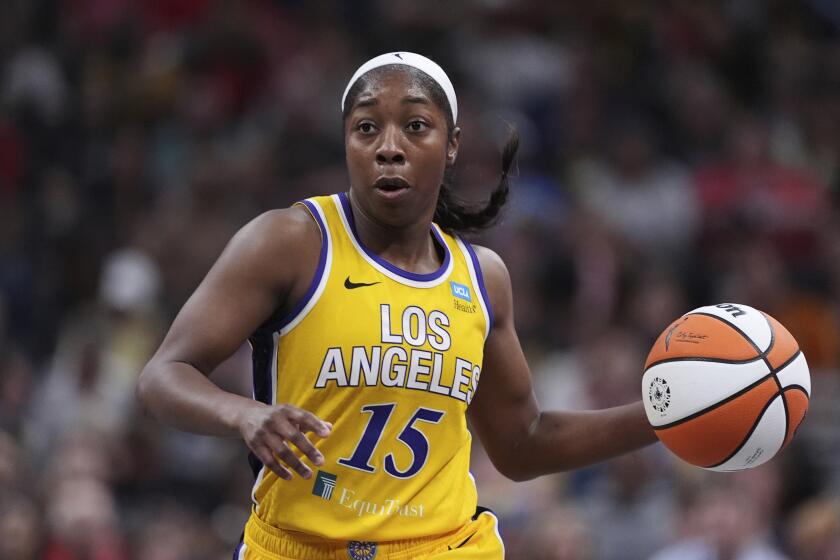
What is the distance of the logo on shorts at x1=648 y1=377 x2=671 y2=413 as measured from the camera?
→ 4719 mm

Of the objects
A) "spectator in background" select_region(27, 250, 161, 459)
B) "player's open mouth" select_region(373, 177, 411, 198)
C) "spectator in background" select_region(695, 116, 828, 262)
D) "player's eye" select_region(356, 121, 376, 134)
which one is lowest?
"player's open mouth" select_region(373, 177, 411, 198)

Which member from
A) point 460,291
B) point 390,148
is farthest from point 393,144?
point 460,291

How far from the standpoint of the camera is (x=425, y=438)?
4.73m

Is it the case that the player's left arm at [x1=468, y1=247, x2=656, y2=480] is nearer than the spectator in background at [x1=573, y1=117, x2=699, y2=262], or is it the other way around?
the player's left arm at [x1=468, y1=247, x2=656, y2=480]

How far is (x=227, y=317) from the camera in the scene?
172 inches

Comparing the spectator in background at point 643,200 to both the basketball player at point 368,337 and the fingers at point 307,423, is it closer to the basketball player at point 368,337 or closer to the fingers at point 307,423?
the basketball player at point 368,337

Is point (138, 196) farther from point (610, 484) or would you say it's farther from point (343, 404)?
point (343, 404)

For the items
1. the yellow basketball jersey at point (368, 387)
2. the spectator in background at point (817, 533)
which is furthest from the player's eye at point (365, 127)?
the spectator in background at point (817, 533)

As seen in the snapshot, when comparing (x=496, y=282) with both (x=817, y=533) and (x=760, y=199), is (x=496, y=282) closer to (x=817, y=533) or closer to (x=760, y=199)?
(x=817, y=533)

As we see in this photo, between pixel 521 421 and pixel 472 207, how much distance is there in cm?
85

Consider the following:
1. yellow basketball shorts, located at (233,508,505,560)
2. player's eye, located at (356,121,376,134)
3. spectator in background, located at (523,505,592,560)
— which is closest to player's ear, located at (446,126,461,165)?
player's eye, located at (356,121,376,134)

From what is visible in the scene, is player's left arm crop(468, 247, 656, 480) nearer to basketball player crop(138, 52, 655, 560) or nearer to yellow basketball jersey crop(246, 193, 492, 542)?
basketball player crop(138, 52, 655, 560)

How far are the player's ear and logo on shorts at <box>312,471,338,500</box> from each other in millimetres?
1205

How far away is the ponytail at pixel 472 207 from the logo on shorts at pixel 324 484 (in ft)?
3.78
